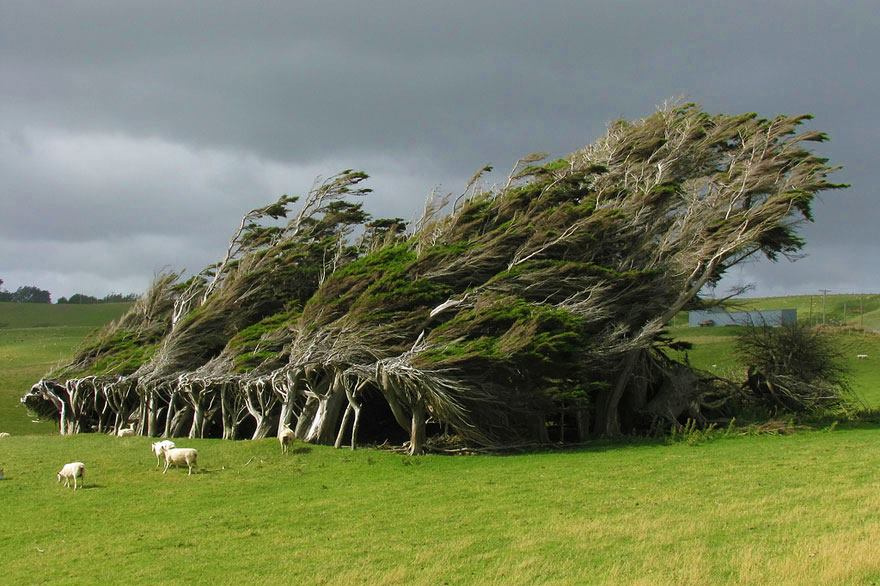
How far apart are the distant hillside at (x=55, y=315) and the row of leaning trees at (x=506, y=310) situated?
76423 millimetres

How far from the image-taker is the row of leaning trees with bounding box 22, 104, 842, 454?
26531 millimetres

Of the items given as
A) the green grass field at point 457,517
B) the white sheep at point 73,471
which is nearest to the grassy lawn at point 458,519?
the green grass field at point 457,517

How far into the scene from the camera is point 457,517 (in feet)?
54.4

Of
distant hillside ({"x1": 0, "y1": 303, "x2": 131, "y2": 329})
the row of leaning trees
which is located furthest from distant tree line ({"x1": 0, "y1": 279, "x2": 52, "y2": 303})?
the row of leaning trees

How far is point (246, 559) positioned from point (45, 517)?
19.6 ft

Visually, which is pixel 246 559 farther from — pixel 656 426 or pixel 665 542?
pixel 656 426

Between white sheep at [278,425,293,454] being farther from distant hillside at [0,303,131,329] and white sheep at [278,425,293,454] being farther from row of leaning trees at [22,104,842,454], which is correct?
distant hillside at [0,303,131,329]

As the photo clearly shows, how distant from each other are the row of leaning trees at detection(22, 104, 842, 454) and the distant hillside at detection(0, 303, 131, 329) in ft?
251

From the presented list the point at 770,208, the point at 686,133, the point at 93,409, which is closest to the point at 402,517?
the point at 770,208

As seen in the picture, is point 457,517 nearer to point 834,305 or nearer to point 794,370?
point 794,370

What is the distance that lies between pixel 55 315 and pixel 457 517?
11669 cm

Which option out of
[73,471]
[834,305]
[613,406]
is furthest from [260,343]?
[834,305]

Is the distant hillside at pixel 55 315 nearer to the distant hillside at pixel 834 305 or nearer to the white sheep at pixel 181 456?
the distant hillside at pixel 834 305

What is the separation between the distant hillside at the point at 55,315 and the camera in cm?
11231
